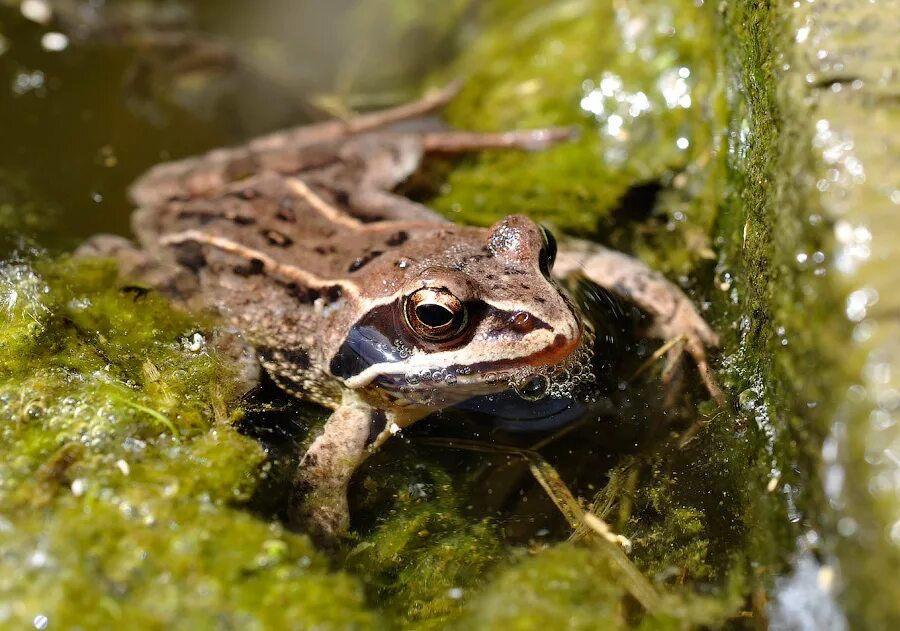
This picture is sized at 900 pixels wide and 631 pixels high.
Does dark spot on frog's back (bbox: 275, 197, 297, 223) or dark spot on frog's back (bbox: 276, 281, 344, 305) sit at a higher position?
dark spot on frog's back (bbox: 275, 197, 297, 223)

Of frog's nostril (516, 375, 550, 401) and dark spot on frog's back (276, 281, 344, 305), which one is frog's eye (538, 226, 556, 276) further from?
dark spot on frog's back (276, 281, 344, 305)

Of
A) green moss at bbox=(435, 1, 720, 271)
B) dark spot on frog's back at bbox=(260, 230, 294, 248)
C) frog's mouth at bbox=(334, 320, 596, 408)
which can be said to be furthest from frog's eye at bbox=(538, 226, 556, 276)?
dark spot on frog's back at bbox=(260, 230, 294, 248)

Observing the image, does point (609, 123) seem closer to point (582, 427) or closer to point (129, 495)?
point (582, 427)

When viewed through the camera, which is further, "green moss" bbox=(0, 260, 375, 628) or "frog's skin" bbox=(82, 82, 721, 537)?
"frog's skin" bbox=(82, 82, 721, 537)

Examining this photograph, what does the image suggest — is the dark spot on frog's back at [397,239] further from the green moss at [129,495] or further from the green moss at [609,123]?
the green moss at [129,495]

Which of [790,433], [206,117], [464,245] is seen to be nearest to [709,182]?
[464,245]

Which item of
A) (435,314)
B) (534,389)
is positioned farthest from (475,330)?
(534,389)

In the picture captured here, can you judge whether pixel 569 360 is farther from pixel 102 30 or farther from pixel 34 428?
pixel 102 30
